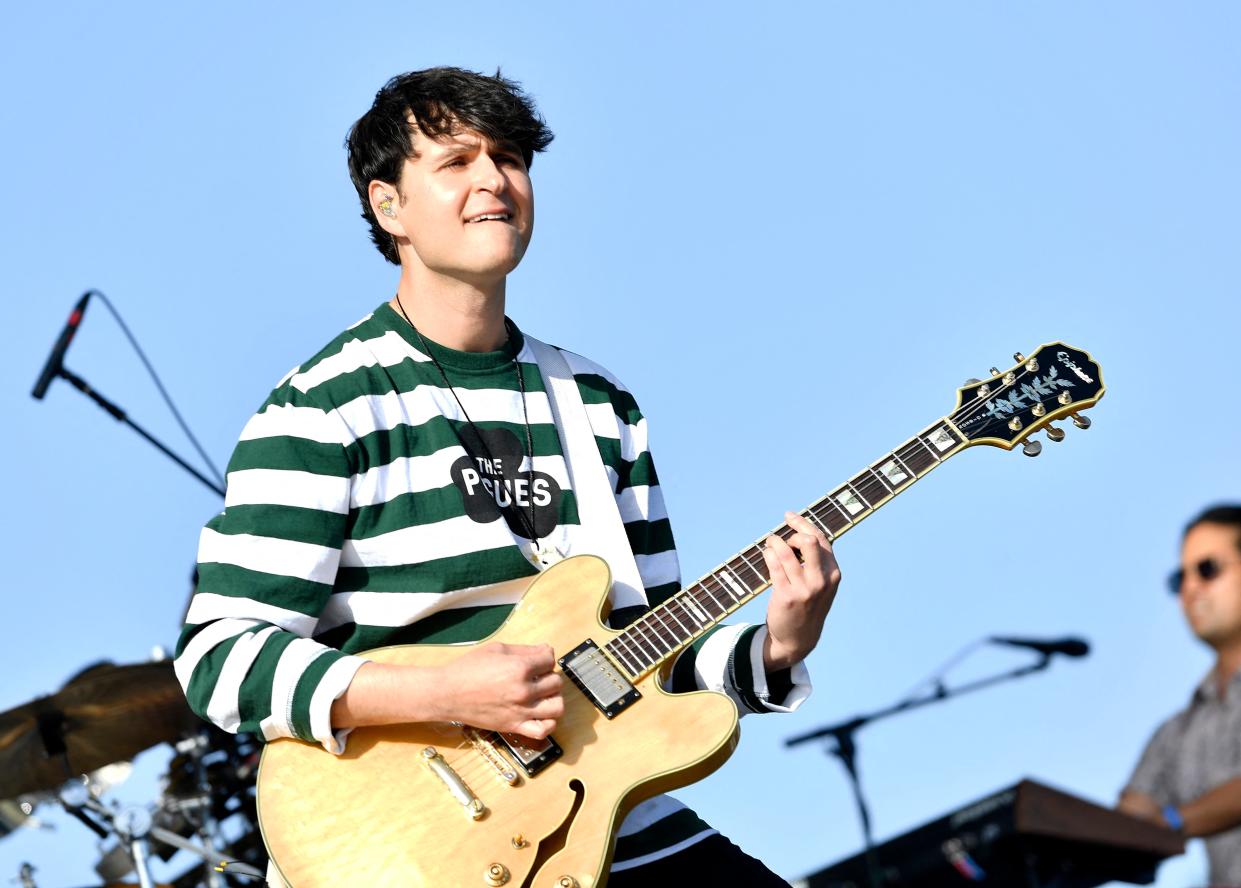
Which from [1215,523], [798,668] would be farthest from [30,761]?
[1215,523]

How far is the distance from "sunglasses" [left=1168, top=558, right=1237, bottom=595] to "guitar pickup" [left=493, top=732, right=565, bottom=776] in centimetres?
170

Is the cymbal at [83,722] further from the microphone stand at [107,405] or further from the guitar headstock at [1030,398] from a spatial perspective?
the guitar headstock at [1030,398]

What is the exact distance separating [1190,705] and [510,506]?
1.65 meters

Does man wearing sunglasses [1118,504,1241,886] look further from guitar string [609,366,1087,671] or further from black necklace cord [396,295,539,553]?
black necklace cord [396,295,539,553]

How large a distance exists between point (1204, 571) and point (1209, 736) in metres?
0.45

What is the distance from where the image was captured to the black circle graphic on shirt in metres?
2.69

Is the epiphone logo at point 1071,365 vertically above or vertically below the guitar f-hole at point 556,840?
above

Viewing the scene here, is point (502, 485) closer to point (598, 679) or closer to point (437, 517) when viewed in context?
point (437, 517)

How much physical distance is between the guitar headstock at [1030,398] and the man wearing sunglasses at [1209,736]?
666 millimetres

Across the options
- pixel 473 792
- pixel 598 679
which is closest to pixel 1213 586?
pixel 598 679

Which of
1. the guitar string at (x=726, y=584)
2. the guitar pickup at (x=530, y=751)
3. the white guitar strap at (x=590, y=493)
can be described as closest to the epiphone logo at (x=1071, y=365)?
the guitar string at (x=726, y=584)

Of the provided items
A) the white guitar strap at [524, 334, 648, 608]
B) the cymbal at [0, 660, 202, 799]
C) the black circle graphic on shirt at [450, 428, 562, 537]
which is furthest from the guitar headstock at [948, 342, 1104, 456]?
the cymbal at [0, 660, 202, 799]

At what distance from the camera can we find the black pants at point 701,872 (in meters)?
2.59

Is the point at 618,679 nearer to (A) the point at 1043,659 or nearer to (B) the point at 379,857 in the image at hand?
(B) the point at 379,857
